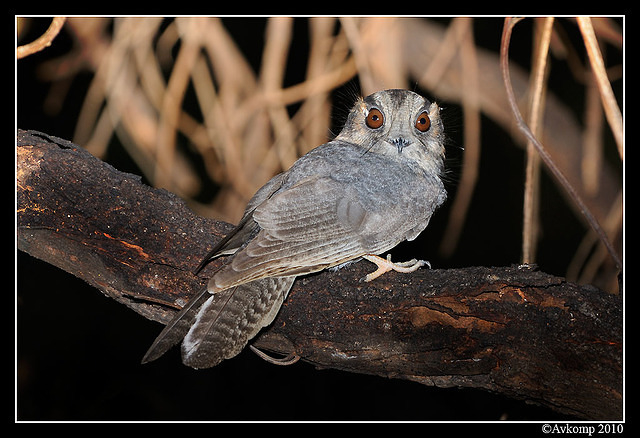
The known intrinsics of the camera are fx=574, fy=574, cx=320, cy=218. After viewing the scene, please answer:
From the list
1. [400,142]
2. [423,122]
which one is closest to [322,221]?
[400,142]

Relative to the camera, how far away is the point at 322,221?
1.80 meters

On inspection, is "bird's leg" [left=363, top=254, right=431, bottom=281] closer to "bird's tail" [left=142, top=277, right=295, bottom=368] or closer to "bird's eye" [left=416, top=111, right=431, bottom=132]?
"bird's tail" [left=142, top=277, right=295, bottom=368]

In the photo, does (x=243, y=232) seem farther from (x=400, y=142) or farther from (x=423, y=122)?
(x=423, y=122)

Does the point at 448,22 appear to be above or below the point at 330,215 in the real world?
above

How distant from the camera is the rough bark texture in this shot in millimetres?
1672

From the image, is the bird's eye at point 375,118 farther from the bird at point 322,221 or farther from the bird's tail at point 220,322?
the bird's tail at point 220,322

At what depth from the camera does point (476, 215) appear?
10.4ft

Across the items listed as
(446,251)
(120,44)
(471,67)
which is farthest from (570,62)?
(120,44)

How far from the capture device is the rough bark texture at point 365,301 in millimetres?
1672

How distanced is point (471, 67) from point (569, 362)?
1476 millimetres

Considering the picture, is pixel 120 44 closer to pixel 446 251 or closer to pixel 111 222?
pixel 111 222

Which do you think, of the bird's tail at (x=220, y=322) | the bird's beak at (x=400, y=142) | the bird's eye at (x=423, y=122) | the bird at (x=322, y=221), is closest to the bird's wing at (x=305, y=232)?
the bird at (x=322, y=221)

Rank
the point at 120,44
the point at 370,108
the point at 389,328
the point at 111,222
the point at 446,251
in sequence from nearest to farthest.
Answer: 1. the point at 389,328
2. the point at 111,222
3. the point at 370,108
4. the point at 120,44
5. the point at 446,251

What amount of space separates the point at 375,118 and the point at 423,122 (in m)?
0.17
